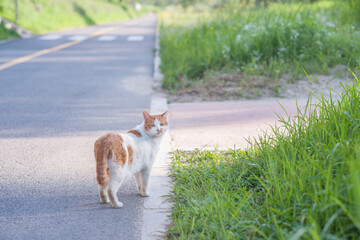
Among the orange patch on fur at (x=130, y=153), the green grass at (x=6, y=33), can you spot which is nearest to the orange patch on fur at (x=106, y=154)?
the orange patch on fur at (x=130, y=153)

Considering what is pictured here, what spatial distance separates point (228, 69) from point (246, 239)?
6019mm

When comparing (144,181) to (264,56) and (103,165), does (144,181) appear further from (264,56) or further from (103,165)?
(264,56)

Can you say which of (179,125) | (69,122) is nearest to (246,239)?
(179,125)

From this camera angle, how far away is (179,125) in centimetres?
561

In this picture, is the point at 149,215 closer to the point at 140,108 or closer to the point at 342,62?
the point at 140,108

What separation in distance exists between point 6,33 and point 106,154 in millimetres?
16896

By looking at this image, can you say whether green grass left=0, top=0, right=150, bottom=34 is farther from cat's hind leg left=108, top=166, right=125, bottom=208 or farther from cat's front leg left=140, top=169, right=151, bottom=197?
cat's hind leg left=108, top=166, right=125, bottom=208

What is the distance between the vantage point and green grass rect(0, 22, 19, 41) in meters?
17.3

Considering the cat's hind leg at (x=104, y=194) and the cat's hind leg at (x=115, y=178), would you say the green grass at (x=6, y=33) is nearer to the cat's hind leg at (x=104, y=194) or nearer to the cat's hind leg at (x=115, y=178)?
the cat's hind leg at (x=104, y=194)

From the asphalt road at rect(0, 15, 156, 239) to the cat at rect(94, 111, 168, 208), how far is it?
17 centimetres

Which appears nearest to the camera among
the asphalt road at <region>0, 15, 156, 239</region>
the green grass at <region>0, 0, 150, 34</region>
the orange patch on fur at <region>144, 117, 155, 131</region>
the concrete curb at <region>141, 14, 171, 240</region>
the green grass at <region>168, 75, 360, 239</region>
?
the green grass at <region>168, 75, 360, 239</region>

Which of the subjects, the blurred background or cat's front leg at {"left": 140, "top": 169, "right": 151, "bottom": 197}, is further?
the blurred background

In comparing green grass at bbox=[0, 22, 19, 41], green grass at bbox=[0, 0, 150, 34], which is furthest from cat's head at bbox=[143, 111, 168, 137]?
green grass at bbox=[0, 0, 150, 34]

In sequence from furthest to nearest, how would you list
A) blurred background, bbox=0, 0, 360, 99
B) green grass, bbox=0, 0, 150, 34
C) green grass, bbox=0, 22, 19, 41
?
green grass, bbox=0, 0, 150, 34 < green grass, bbox=0, 22, 19, 41 < blurred background, bbox=0, 0, 360, 99
